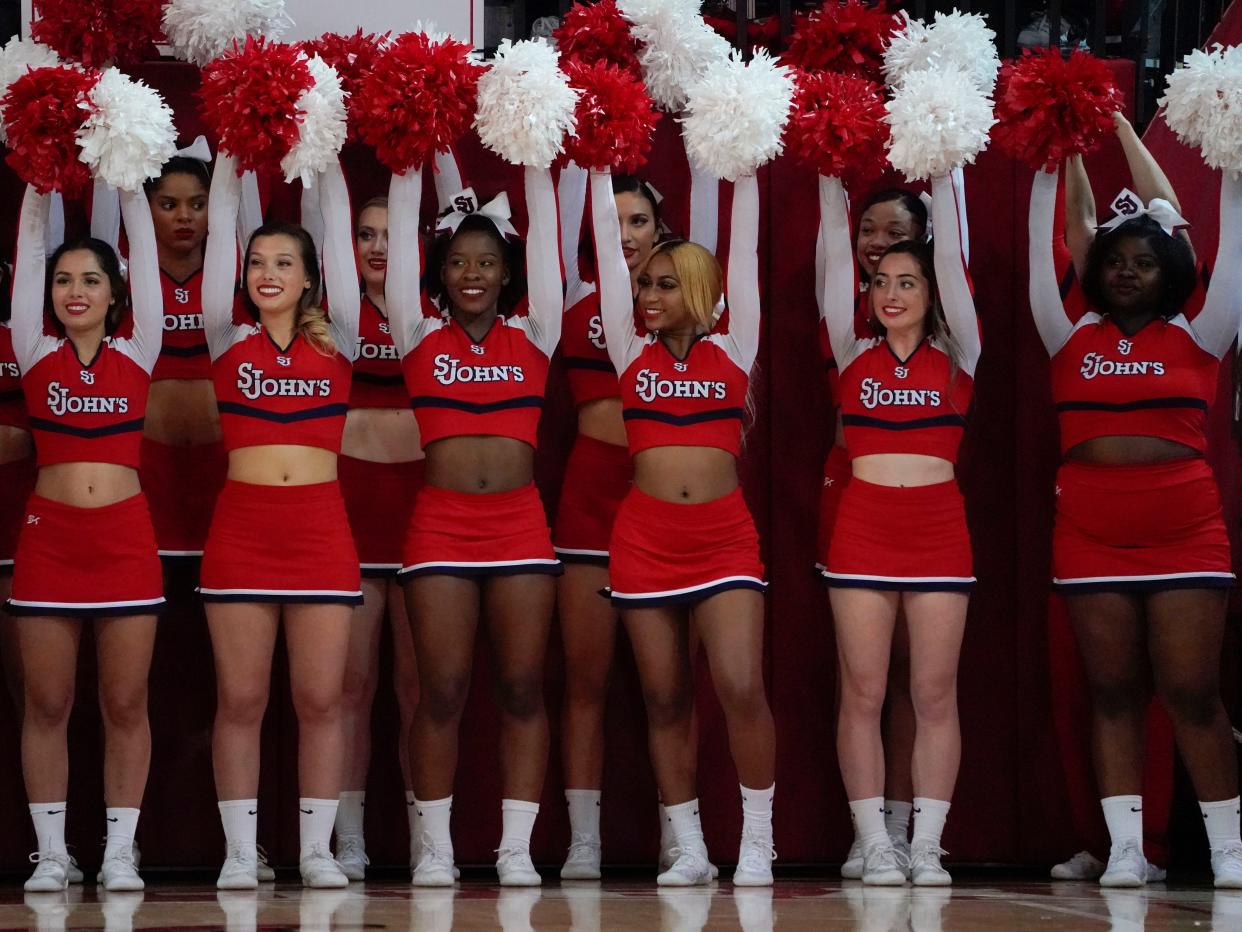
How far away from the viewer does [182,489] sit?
199 inches

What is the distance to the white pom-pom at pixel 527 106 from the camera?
459cm

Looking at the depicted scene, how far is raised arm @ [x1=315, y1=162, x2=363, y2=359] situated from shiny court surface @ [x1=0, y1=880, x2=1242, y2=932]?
57.4 inches

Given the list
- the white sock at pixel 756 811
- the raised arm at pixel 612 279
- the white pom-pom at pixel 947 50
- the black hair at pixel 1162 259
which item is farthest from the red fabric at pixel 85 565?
the black hair at pixel 1162 259

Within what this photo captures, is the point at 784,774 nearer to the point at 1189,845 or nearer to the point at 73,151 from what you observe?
the point at 1189,845

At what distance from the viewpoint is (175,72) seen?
5238 millimetres

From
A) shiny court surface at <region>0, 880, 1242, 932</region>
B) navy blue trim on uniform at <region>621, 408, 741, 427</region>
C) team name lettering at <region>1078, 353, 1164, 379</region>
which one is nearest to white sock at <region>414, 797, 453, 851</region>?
shiny court surface at <region>0, 880, 1242, 932</region>

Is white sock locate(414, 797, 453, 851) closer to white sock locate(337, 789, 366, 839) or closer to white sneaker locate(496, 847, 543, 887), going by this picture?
white sneaker locate(496, 847, 543, 887)

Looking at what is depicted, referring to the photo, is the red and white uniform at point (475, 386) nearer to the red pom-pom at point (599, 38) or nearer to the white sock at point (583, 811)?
the red pom-pom at point (599, 38)

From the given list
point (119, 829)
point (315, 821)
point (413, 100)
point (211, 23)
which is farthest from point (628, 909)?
point (211, 23)

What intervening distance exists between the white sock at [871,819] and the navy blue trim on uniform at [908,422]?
0.99 m

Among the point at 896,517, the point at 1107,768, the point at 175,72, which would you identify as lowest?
the point at 1107,768

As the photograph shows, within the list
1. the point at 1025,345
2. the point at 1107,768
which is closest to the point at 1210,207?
the point at 1025,345

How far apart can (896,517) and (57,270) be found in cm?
230

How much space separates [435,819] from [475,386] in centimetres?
113
